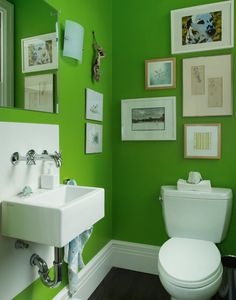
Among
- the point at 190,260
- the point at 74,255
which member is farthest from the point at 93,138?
the point at 190,260

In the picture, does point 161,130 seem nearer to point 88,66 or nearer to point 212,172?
point 212,172

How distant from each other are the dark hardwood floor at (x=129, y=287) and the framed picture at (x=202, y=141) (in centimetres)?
103

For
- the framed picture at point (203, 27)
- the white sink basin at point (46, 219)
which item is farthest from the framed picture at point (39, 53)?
the framed picture at point (203, 27)

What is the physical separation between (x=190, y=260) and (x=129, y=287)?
0.76 metres

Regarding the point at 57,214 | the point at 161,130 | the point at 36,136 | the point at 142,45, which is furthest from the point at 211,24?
the point at 57,214

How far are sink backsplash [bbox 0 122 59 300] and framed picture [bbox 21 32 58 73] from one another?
309mm

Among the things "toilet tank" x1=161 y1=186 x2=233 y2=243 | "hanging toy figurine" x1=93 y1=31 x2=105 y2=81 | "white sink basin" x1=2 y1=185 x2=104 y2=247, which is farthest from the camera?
"hanging toy figurine" x1=93 y1=31 x2=105 y2=81

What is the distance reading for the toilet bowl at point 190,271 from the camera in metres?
1.25

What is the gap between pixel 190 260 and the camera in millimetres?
1391

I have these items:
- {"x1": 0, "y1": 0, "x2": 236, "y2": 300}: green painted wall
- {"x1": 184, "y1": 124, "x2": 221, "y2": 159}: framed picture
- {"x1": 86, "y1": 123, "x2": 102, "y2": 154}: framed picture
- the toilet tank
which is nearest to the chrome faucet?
{"x1": 0, "y1": 0, "x2": 236, "y2": 300}: green painted wall

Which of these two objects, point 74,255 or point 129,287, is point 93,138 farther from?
point 129,287

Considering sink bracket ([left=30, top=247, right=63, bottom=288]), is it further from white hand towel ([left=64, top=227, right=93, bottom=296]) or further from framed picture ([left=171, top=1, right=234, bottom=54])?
framed picture ([left=171, top=1, right=234, bottom=54])

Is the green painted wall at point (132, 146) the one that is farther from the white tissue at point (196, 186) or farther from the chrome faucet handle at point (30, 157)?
the chrome faucet handle at point (30, 157)

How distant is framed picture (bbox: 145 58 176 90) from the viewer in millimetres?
2010
